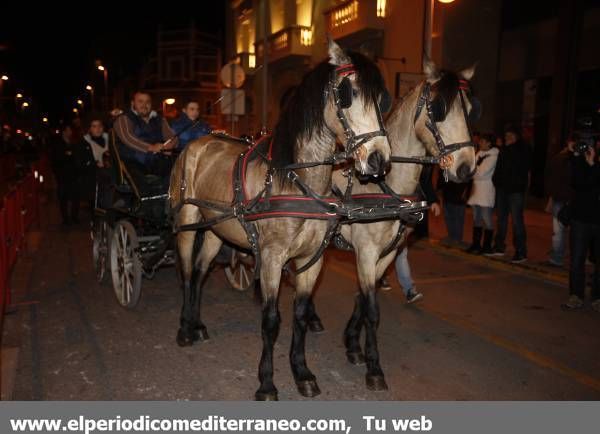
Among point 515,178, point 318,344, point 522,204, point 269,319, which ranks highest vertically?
point 515,178

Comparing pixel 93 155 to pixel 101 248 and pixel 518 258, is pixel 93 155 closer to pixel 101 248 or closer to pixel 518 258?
pixel 101 248

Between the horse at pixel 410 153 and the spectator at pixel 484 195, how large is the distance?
5036 millimetres

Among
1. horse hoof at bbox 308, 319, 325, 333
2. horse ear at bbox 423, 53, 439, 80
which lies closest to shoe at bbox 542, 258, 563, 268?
horse hoof at bbox 308, 319, 325, 333

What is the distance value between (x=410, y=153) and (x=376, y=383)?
202cm

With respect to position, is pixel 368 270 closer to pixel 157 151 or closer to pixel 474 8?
pixel 157 151

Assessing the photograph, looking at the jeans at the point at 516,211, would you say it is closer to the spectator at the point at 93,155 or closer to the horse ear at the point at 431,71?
the horse ear at the point at 431,71

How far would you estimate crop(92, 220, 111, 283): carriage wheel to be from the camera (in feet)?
24.2

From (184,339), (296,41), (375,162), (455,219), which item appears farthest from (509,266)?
(296,41)

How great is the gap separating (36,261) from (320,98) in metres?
7.00

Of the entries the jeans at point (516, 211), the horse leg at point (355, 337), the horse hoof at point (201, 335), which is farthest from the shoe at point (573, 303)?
the horse hoof at point (201, 335)

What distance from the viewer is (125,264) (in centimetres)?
627

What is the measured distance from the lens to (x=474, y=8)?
571 inches

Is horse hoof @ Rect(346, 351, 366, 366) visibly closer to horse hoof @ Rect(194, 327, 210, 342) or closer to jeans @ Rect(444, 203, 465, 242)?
horse hoof @ Rect(194, 327, 210, 342)

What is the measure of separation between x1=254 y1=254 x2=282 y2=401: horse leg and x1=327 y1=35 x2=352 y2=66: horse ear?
153cm
